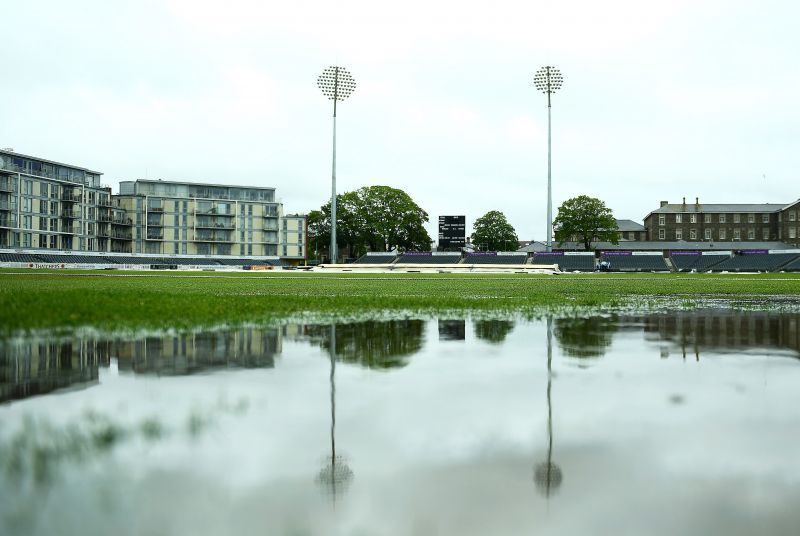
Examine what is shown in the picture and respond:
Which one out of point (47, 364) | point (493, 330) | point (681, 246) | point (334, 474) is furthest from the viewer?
point (681, 246)

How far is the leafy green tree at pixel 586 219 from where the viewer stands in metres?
117

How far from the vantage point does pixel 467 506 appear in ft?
10.5

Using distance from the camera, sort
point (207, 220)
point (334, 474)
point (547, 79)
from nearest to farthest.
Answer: point (334, 474), point (547, 79), point (207, 220)

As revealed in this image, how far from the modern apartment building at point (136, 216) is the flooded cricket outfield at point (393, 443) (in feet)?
343

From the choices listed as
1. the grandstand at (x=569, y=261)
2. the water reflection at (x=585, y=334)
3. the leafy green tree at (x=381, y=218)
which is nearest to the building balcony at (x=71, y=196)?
the leafy green tree at (x=381, y=218)

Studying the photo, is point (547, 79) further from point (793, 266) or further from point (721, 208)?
point (721, 208)

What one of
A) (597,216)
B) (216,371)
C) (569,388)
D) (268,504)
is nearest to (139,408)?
(216,371)

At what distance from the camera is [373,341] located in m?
9.26

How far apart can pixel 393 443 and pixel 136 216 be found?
4991 inches

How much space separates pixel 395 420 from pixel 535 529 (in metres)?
1.82

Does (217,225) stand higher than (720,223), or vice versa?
(720,223)

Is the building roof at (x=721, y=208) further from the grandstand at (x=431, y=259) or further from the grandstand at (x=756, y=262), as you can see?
the grandstand at (x=431, y=259)

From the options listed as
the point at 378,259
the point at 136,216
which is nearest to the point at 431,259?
the point at 378,259

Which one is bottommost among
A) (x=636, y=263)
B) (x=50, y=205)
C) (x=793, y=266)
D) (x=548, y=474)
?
(x=548, y=474)
